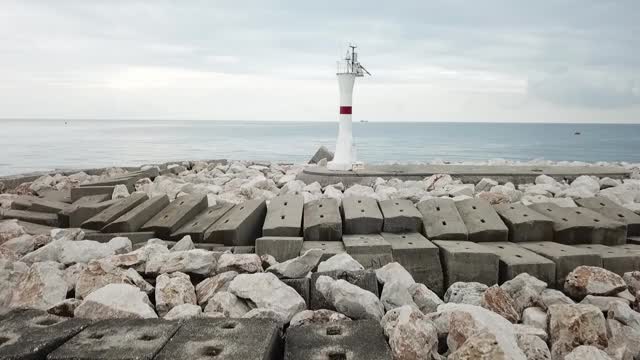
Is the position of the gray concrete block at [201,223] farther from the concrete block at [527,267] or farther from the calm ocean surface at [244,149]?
the calm ocean surface at [244,149]

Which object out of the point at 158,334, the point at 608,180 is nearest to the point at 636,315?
the point at 158,334

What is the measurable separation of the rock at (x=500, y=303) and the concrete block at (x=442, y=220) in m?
1.31

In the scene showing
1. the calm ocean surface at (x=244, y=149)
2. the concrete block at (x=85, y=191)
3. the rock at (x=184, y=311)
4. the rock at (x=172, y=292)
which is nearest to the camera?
the rock at (x=184, y=311)

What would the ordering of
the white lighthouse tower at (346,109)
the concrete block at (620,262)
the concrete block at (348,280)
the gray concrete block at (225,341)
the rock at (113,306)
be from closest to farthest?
the gray concrete block at (225,341) < the rock at (113,306) < the concrete block at (348,280) < the concrete block at (620,262) < the white lighthouse tower at (346,109)

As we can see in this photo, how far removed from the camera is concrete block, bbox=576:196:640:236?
19.1 feet

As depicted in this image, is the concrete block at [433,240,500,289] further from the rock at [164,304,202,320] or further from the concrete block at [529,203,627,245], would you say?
the rock at [164,304,202,320]

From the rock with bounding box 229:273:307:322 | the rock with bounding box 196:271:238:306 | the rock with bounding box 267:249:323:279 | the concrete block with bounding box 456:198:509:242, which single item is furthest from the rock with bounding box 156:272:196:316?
the concrete block with bounding box 456:198:509:242

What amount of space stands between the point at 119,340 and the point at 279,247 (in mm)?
2271

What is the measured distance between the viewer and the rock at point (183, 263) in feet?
13.8

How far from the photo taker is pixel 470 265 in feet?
15.0

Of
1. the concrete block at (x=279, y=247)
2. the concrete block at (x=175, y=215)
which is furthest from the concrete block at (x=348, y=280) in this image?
the concrete block at (x=175, y=215)

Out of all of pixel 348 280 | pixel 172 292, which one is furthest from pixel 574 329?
pixel 172 292

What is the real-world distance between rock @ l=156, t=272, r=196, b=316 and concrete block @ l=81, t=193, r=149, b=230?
2.34 metres

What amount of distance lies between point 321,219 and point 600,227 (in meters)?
2.77
